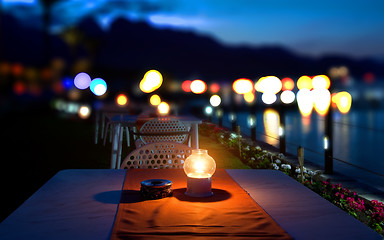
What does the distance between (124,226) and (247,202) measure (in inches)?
22.5

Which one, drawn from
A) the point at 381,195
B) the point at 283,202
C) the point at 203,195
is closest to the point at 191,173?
the point at 203,195

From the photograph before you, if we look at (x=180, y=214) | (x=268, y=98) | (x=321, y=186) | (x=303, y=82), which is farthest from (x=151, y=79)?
(x=303, y=82)

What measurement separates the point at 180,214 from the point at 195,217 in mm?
72

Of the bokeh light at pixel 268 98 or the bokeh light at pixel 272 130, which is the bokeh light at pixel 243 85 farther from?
the bokeh light at pixel 272 130

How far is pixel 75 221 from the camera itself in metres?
1.54

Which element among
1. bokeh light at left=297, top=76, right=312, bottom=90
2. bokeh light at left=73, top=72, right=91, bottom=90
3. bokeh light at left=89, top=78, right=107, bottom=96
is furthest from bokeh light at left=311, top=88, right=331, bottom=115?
bokeh light at left=73, top=72, right=91, bottom=90

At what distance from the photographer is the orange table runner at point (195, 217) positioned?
4.61 feet

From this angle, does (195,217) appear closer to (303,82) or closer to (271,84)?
(271,84)

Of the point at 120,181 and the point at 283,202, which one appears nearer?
the point at 283,202

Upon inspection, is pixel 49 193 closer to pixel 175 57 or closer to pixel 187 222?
pixel 187 222

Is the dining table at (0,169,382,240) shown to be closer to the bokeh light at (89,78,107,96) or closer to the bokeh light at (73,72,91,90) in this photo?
the bokeh light at (89,78,107,96)

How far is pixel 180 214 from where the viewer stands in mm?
1625

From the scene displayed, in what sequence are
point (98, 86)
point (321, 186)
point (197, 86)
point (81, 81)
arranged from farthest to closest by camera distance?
point (81, 81), point (98, 86), point (197, 86), point (321, 186)

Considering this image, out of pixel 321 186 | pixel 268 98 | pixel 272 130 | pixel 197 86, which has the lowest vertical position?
pixel 272 130
